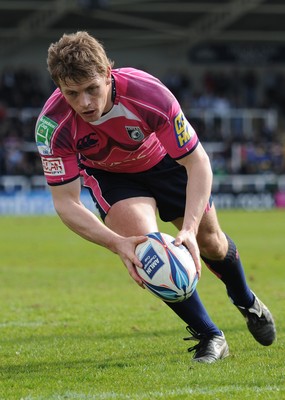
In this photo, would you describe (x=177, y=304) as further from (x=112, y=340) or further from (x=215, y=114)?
(x=215, y=114)

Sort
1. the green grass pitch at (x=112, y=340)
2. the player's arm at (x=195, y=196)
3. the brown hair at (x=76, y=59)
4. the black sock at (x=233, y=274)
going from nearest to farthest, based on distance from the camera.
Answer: the green grass pitch at (x=112, y=340) < the brown hair at (x=76, y=59) < the player's arm at (x=195, y=196) < the black sock at (x=233, y=274)

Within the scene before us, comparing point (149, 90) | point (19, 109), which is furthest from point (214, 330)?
point (19, 109)

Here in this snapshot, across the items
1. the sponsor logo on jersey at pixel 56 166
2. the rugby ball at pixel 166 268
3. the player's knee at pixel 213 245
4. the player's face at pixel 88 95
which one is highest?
the player's face at pixel 88 95

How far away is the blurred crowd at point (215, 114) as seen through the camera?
33.1 metres

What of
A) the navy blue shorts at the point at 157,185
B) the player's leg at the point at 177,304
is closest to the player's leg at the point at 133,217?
the player's leg at the point at 177,304

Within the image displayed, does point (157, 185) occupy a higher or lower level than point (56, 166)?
lower

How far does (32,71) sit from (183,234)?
35.2 m

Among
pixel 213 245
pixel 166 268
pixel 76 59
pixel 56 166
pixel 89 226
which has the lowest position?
pixel 213 245

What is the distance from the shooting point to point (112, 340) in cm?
708

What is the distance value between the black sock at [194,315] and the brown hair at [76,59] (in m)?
1.69

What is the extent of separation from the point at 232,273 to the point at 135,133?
4.49 feet

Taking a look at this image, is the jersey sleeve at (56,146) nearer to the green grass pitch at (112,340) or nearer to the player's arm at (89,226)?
the player's arm at (89,226)

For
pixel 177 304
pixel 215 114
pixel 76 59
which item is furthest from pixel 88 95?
pixel 215 114

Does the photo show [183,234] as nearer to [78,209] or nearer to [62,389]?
[78,209]
